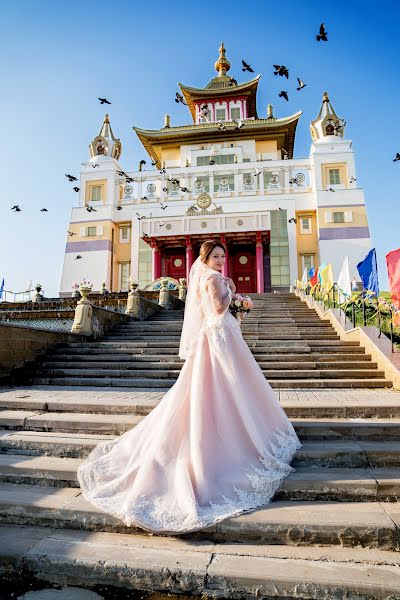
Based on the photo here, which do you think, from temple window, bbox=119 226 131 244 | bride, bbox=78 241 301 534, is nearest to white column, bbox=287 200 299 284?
temple window, bbox=119 226 131 244

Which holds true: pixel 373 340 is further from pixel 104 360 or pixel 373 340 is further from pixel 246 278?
pixel 246 278

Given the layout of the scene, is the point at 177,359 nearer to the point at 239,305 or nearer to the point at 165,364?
the point at 165,364

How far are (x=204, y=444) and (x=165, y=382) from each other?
13.5 ft

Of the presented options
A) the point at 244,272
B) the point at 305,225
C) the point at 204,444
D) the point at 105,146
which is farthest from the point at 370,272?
the point at 105,146

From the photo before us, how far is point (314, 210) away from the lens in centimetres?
2645

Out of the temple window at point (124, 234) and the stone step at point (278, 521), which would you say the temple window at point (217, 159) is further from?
the stone step at point (278, 521)

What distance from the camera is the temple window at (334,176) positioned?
87.6ft

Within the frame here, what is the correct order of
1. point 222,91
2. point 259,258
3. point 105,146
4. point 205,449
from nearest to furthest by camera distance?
point 205,449, point 259,258, point 105,146, point 222,91

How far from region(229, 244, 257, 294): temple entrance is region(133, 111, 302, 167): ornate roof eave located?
33.6 ft

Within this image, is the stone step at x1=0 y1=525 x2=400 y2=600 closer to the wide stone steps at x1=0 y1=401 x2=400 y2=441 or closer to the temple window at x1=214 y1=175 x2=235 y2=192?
the wide stone steps at x1=0 y1=401 x2=400 y2=441

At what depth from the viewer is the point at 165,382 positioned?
6930 mm

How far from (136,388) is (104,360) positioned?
6.31 ft

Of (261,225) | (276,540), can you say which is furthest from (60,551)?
(261,225)

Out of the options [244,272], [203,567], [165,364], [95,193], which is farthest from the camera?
[95,193]
